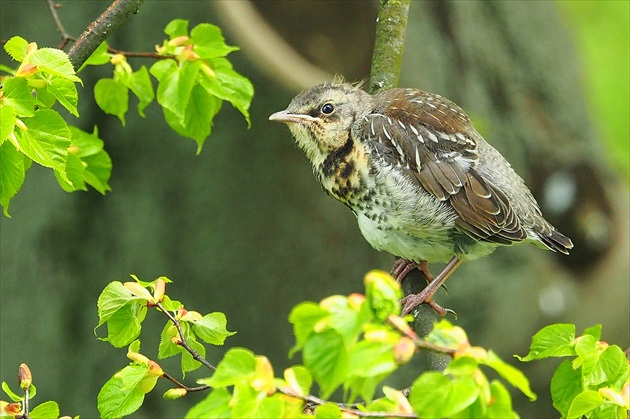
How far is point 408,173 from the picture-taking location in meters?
3.37

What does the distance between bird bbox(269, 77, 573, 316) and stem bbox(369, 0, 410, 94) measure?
0.25m

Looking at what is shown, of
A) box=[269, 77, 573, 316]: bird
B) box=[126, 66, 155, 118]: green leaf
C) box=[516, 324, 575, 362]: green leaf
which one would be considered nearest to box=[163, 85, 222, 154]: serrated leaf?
box=[126, 66, 155, 118]: green leaf

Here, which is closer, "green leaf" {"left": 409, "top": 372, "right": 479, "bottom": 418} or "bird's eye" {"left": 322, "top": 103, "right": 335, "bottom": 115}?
"green leaf" {"left": 409, "top": 372, "right": 479, "bottom": 418}

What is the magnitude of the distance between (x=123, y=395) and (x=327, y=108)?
61.2 inches

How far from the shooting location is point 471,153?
348cm

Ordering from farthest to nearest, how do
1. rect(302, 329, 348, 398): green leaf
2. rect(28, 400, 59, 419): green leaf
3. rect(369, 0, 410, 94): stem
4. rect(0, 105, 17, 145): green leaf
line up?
1. rect(369, 0, 410, 94): stem
2. rect(28, 400, 59, 419): green leaf
3. rect(0, 105, 17, 145): green leaf
4. rect(302, 329, 348, 398): green leaf

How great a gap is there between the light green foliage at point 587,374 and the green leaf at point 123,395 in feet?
3.26

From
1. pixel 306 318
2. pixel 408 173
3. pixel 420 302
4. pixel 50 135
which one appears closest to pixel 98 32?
pixel 50 135

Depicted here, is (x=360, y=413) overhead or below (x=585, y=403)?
below

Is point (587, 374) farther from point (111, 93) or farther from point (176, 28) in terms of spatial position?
point (111, 93)

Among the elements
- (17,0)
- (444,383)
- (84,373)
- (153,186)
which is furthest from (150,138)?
(444,383)

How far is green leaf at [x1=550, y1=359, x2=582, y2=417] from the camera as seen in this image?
2412 mm

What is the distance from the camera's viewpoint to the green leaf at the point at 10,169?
2.27 m

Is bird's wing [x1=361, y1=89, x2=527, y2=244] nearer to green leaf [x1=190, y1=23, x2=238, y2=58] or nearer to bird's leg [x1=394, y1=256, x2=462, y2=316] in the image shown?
bird's leg [x1=394, y1=256, x2=462, y2=316]
